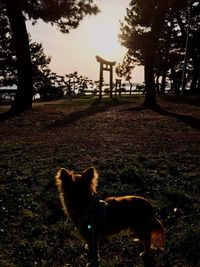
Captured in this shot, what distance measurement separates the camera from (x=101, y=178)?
343 inches

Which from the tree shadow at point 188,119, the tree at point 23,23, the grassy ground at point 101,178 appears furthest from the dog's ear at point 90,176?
the tree at point 23,23

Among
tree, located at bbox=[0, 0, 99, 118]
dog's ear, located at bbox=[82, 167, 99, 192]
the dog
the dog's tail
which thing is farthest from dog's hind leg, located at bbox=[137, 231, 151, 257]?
tree, located at bbox=[0, 0, 99, 118]

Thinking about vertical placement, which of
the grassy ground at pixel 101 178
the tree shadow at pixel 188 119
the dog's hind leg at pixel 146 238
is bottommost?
the grassy ground at pixel 101 178

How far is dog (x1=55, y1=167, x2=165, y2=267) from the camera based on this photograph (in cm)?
459

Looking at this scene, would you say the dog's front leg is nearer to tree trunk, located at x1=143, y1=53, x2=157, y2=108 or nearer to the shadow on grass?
the shadow on grass

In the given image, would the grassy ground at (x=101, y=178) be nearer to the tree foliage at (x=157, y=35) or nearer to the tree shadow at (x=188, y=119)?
the tree shadow at (x=188, y=119)

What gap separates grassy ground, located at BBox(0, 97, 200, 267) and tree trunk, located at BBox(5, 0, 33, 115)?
15.0ft

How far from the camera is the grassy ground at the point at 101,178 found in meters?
5.65

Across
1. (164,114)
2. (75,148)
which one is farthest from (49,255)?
(164,114)

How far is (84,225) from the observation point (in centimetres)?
471

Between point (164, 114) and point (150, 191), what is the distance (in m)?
11.9

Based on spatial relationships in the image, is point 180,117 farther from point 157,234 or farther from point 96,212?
point 96,212

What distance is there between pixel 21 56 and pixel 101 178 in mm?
15735

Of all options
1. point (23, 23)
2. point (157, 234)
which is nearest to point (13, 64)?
point (23, 23)
